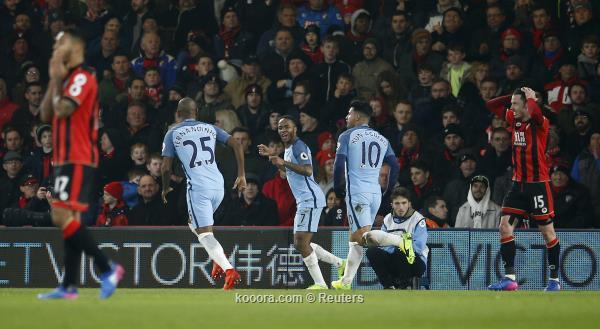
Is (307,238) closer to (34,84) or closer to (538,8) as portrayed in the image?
(538,8)

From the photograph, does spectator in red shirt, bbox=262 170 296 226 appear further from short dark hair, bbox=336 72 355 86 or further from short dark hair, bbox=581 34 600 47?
short dark hair, bbox=581 34 600 47

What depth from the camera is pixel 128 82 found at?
2081 centimetres

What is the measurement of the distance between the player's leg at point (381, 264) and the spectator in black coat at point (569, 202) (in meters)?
2.75

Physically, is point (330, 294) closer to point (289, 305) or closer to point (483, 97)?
point (289, 305)

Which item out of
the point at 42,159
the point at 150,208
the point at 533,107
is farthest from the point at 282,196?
the point at 533,107

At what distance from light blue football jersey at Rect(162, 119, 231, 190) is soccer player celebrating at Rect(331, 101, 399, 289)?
1.49 m

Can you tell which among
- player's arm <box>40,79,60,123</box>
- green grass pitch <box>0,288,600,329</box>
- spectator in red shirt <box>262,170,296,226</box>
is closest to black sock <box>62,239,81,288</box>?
green grass pitch <box>0,288,600,329</box>

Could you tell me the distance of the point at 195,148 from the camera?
49.3 ft

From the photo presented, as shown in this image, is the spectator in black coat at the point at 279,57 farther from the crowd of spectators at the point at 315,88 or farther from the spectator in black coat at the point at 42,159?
the spectator in black coat at the point at 42,159

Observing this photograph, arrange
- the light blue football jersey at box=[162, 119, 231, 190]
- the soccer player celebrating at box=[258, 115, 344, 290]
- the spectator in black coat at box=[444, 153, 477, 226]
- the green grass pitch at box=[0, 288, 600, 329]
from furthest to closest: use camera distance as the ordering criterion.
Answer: the spectator in black coat at box=[444, 153, 477, 226] → the soccer player celebrating at box=[258, 115, 344, 290] → the light blue football jersey at box=[162, 119, 231, 190] → the green grass pitch at box=[0, 288, 600, 329]

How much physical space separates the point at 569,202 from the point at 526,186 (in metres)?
2.33

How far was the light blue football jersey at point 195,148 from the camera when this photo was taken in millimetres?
14961

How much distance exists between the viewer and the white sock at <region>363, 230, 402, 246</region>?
49.5ft

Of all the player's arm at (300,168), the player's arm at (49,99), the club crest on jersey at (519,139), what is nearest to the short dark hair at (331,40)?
the player's arm at (300,168)
